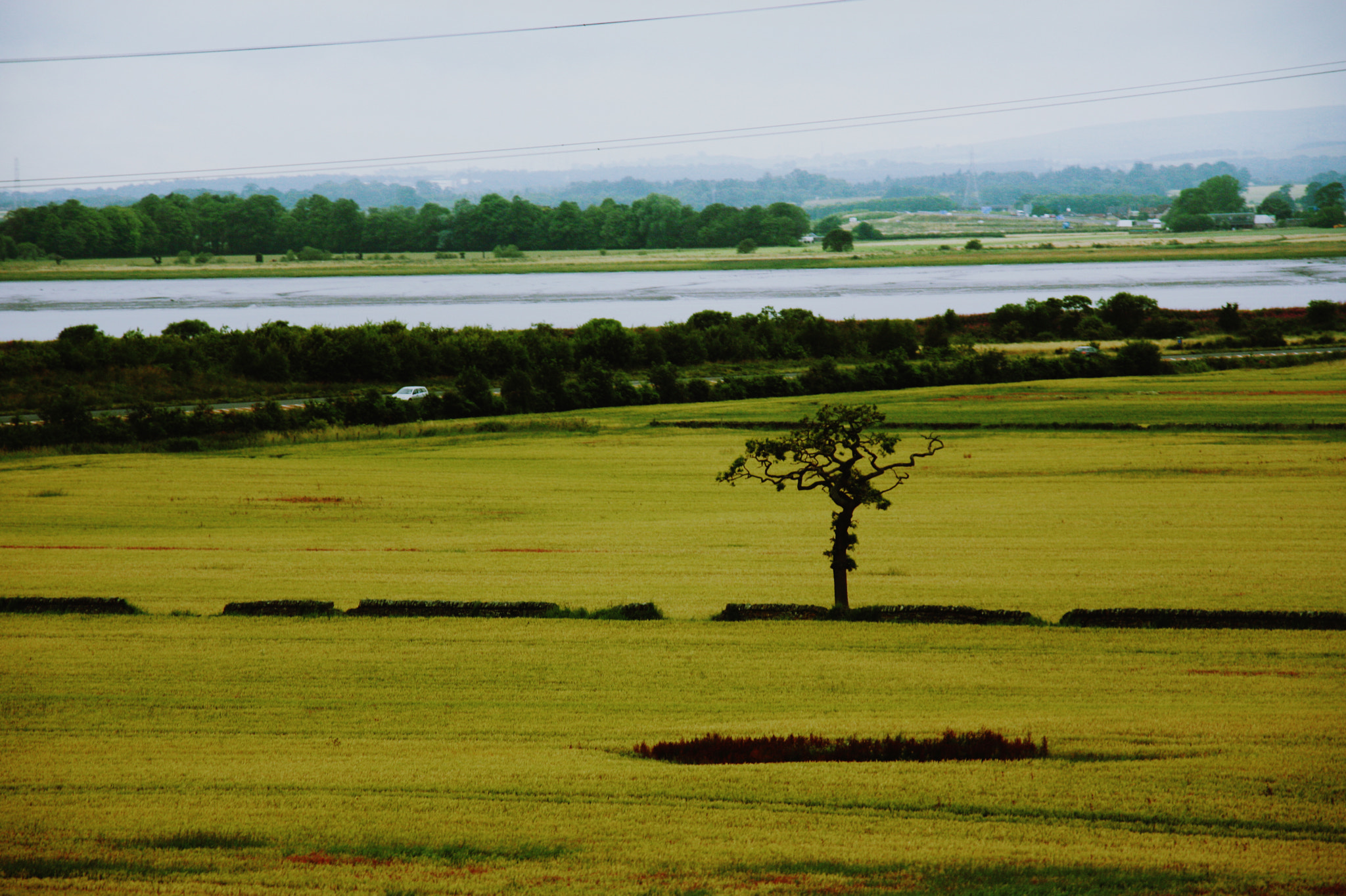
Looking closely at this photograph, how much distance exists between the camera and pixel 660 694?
53.1 ft

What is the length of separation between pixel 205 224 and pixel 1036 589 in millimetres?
152820

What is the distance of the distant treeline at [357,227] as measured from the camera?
439ft

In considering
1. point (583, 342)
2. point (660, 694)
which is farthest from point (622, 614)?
point (583, 342)

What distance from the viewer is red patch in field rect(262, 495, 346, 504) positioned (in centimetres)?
3619

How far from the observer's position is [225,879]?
9.51 metres

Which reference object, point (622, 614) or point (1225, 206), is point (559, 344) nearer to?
point (622, 614)

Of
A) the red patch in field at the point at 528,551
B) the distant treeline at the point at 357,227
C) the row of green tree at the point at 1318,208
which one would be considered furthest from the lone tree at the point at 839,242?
the red patch in field at the point at 528,551

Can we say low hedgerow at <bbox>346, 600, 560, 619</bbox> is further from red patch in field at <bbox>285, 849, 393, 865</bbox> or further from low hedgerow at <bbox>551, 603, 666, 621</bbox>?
red patch in field at <bbox>285, 849, 393, 865</bbox>

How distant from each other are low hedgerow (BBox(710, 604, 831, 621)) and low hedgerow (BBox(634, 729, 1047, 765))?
24.7 feet

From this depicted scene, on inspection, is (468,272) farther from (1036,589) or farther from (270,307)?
(1036,589)

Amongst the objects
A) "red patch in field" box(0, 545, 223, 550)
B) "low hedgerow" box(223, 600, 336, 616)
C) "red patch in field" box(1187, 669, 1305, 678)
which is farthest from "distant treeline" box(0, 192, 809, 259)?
"red patch in field" box(1187, 669, 1305, 678)

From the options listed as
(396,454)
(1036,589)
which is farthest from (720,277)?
(1036,589)

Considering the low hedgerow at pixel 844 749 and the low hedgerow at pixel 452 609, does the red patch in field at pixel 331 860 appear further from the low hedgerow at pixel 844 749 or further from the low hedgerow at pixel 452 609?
the low hedgerow at pixel 452 609

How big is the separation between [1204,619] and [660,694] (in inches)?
480
